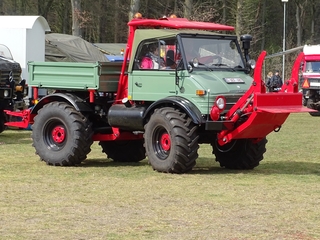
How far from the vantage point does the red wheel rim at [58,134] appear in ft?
46.2

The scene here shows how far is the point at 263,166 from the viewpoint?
1435 centimetres

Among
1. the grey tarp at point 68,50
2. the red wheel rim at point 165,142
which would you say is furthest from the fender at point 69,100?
the grey tarp at point 68,50

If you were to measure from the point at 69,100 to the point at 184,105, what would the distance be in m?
2.40

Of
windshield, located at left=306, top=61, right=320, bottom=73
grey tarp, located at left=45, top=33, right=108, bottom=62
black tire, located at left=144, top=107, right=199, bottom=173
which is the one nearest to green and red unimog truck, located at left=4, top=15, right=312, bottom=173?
black tire, located at left=144, top=107, right=199, bottom=173

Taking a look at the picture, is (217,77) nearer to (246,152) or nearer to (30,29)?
(246,152)

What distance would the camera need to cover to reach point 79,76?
13992 millimetres

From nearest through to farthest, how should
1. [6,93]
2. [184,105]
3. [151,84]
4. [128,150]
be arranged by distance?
[184,105] → [151,84] → [128,150] → [6,93]

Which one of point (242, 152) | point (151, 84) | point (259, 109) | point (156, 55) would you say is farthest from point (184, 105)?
point (242, 152)

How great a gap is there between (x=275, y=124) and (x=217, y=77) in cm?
114

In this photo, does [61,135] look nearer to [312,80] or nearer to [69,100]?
[69,100]

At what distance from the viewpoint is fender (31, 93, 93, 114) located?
13.9 meters

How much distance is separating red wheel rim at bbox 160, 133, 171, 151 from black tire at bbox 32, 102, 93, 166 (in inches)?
57.7

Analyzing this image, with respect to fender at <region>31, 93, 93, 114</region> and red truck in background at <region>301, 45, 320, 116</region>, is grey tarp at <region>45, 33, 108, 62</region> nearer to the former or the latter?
red truck in background at <region>301, 45, 320, 116</region>

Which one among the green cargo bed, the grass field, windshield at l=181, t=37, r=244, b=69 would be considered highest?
windshield at l=181, t=37, r=244, b=69
